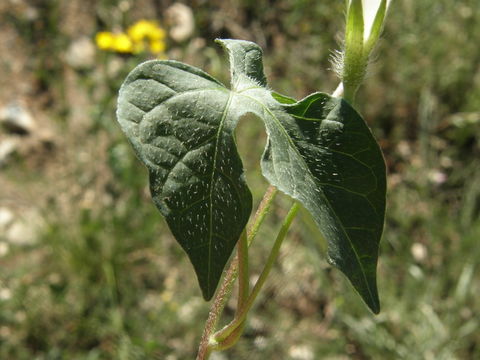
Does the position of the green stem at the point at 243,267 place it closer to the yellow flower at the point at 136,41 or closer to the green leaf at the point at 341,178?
the green leaf at the point at 341,178

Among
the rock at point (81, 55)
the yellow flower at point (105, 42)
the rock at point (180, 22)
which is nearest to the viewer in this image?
the yellow flower at point (105, 42)

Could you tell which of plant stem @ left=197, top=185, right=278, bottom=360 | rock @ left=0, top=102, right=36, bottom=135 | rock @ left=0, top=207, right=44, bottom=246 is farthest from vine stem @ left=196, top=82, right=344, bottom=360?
rock @ left=0, top=102, right=36, bottom=135

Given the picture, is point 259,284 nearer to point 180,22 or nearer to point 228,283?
point 228,283

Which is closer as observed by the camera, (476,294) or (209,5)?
(476,294)

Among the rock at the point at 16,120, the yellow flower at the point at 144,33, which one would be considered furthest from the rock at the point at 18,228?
the yellow flower at the point at 144,33

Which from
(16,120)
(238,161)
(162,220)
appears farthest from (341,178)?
(16,120)

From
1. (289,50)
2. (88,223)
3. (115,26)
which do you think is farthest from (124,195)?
(289,50)

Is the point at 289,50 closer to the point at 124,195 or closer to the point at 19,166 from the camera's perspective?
the point at 124,195
